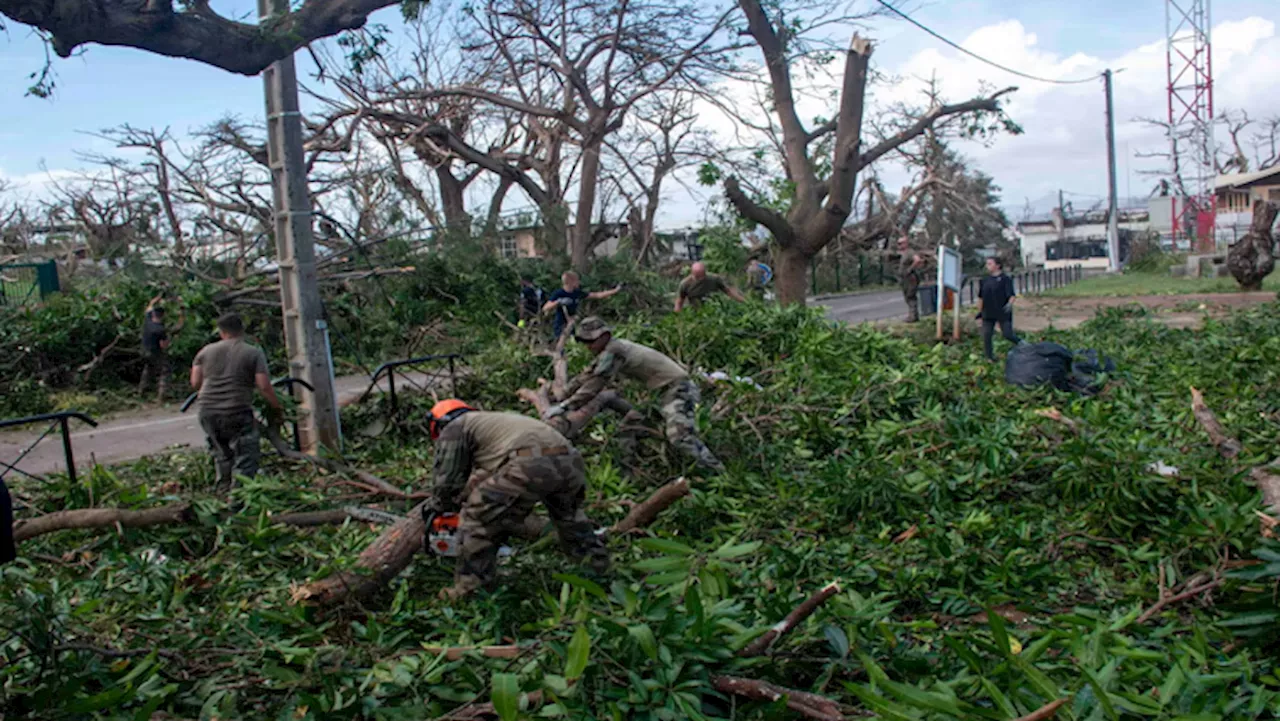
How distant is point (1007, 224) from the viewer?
44.6m

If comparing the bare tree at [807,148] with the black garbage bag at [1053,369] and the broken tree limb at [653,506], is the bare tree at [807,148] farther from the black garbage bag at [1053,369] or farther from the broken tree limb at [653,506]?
the broken tree limb at [653,506]

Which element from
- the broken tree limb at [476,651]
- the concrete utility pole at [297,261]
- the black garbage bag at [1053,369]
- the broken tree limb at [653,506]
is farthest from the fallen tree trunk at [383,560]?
the black garbage bag at [1053,369]

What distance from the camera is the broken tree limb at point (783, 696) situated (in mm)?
3299

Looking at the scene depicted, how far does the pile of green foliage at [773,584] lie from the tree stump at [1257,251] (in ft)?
48.6

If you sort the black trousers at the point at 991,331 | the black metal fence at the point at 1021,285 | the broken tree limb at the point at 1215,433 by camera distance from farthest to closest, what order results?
the black metal fence at the point at 1021,285 → the black trousers at the point at 991,331 → the broken tree limb at the point at 1215,433

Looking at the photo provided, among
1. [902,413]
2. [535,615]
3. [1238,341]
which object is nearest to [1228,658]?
[535,615]

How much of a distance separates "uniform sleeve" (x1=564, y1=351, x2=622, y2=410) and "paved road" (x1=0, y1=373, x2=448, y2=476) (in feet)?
8.66

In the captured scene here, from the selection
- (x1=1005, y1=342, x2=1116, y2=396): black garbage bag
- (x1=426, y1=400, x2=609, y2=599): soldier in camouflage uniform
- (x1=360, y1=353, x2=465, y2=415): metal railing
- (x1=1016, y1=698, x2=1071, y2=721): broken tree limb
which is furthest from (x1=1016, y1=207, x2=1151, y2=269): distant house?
(x1=1016, y1=698, x2=1071, y2=721): broken tree limb

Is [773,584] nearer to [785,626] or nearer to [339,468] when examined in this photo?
[785,626]

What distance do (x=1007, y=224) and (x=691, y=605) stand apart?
1781 inches

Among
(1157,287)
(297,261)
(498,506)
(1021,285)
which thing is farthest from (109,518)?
(1021,285)

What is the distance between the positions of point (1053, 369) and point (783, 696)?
7.47m

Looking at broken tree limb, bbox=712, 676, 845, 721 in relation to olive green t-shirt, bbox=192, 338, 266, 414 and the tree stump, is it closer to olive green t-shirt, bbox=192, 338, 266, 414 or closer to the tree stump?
olive green t-shirt, bbox=192, 338, 266, 414

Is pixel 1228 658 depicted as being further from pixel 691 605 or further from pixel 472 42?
pixel 472 42
